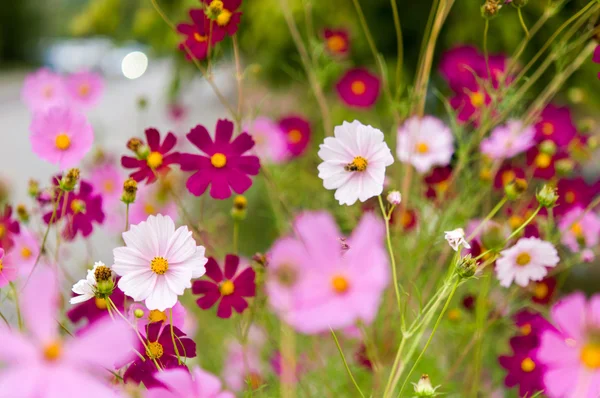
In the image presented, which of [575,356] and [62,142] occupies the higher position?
[62,142]

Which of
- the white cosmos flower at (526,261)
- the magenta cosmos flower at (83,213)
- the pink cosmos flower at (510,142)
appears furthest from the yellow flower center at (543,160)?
the magenta cosmos flower at (83,213)

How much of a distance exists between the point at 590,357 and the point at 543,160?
327 millimetres

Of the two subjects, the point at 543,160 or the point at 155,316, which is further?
the point at 543,160

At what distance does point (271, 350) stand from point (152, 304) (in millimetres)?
414

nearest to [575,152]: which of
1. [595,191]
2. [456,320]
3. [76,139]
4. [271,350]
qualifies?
[595,191]

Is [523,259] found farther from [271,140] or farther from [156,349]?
[271,140]

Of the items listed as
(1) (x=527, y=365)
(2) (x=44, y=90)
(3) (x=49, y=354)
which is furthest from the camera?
(2) (x=44, y=90)

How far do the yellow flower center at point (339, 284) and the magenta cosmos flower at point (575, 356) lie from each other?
4.3 inches

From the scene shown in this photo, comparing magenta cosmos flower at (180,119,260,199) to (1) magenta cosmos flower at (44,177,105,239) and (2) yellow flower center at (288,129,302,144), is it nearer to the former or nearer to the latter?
(1) magenta cosmos flower at (44,177,105,239)

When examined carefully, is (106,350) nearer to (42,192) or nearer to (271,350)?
(42,192)

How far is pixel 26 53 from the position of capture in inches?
255

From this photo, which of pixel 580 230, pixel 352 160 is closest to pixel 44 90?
pixel 352 160

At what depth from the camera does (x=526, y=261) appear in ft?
1.24

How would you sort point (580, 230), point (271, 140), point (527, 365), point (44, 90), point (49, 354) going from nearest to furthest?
1. point (49, 354)
2. point (527, 365)
3. point (580, 230)
4. point (44, 90)
5. point (271, 140)
